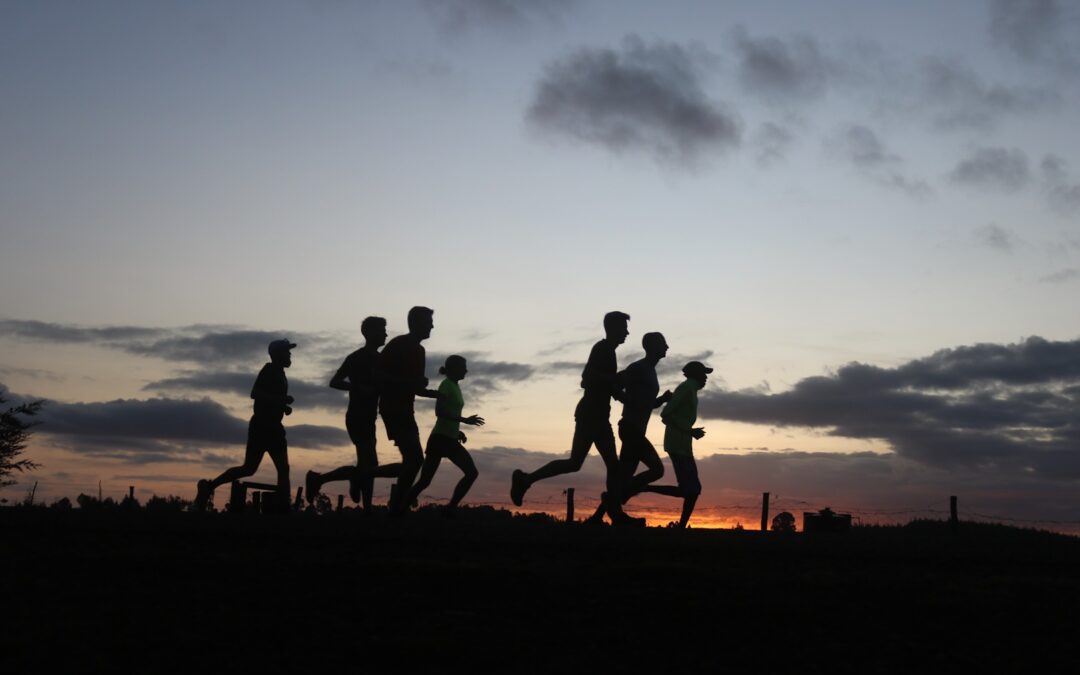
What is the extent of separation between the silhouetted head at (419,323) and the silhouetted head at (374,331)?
1.27 metres

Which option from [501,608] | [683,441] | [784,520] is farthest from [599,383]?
[784,520]

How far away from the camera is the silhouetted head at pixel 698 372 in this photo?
54.4 ft

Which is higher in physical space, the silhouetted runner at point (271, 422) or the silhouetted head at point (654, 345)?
the silhouetted head at point (654, 345)

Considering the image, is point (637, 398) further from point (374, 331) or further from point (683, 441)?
point (374, 331)

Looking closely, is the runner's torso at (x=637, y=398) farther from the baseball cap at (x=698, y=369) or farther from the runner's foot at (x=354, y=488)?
the runner's foot at (x=354, y=488)

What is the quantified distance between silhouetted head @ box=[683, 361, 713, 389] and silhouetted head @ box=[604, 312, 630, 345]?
3.80ft

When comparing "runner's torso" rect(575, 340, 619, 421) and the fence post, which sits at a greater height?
"runner's torso" rect(575, 340, 619, 421)

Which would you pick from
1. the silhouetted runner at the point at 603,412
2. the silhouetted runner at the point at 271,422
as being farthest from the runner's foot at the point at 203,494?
the silhouetted runner at the point at 603,412

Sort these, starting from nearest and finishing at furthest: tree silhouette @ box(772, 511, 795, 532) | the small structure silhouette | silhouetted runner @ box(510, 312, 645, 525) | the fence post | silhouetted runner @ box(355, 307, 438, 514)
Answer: silhouetted runner @ box(355, 307, 438, 514) < silhouetted runner @ box(510, 312, 645, 525) < the fence post < the small structure silhouette < tree silhouette @ box(772, 511, 795, 532)

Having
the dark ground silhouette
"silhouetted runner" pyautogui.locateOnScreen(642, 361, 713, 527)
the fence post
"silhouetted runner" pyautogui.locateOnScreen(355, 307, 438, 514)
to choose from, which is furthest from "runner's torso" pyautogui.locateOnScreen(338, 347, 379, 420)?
the dark ground silhouette

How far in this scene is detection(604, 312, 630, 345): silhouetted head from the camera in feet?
52.4

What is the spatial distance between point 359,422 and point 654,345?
13.1ft

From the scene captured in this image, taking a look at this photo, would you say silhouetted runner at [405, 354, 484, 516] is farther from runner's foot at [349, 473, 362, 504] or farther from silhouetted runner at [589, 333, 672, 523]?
silhouetted runner at [589, 333, 672, 523]

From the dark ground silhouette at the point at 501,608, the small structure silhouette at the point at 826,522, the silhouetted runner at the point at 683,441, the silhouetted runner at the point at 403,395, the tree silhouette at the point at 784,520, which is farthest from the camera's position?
the tree silhouette at the point at 784,520
